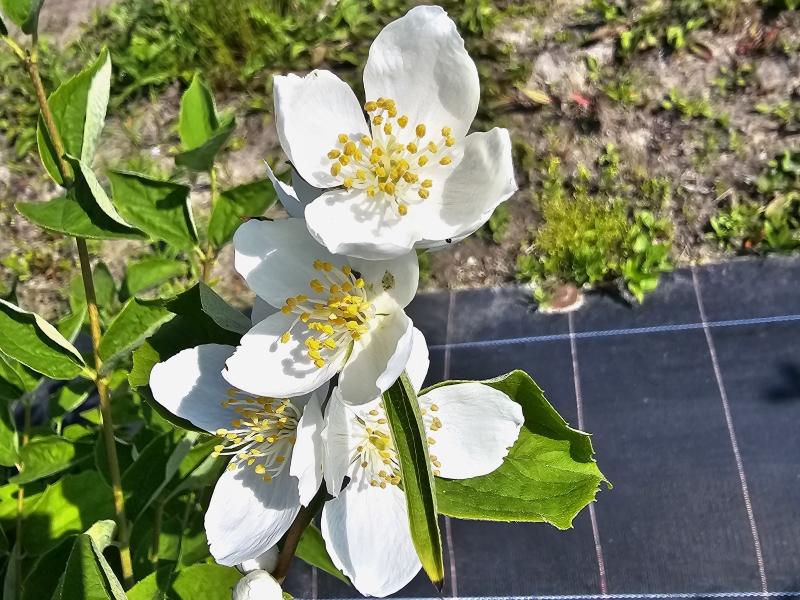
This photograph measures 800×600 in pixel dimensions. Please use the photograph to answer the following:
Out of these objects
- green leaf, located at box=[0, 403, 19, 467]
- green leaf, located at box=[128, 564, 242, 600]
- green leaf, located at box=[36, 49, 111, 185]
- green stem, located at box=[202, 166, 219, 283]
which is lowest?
green leaf, located at box=[128, 564, 242, 600]

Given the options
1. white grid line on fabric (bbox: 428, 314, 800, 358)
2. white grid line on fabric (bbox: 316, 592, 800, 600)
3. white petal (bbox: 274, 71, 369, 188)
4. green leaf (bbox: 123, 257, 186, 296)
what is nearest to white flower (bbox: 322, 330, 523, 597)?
white petal (bbox: 274, 71, 369, 188)

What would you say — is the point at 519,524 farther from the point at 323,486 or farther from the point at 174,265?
the point at 323,486

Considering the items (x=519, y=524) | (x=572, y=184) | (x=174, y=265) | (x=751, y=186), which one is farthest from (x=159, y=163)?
(x=751, y=186)

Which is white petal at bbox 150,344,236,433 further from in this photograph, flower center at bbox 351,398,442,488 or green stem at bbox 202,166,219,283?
green stem at bbox 202,166,219,283

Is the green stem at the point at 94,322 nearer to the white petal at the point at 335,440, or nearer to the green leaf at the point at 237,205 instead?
the green leaf at the point at 237,205

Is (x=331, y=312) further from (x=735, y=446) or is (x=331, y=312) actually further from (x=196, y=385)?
(x=735, y=446)

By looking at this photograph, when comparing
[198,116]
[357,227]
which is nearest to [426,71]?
[357,227]
